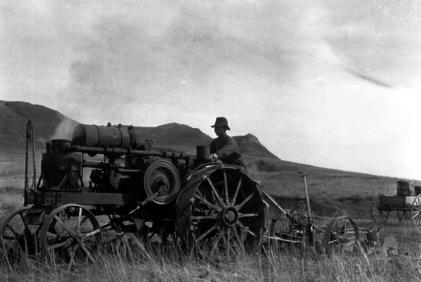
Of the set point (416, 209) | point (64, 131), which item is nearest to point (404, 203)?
point (416, 209)

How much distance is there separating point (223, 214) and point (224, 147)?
1518 mm

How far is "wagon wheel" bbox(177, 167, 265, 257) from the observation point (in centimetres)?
800

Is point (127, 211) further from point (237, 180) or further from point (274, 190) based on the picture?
point (274, 190)

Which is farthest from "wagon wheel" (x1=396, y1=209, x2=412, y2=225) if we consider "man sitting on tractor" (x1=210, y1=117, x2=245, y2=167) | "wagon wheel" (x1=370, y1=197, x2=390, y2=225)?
"man sitting on tractor" (x1=210, y1=117, x2=245, y2=167)

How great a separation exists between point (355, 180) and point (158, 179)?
1512 inches

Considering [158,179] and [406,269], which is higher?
[158,179]

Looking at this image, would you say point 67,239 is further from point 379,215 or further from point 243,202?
point 379,215

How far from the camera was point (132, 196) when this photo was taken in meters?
8.32

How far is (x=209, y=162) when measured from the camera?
9.02 metres

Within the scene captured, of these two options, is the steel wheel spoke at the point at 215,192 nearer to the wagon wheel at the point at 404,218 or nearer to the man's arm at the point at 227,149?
the man's arm at the point at 227,149

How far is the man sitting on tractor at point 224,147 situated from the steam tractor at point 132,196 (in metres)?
0.41

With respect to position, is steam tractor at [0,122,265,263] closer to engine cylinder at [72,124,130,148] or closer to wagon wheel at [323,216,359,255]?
engine cylinder at [72,124,130,148]

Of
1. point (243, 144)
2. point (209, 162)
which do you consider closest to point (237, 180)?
point (209, 162)

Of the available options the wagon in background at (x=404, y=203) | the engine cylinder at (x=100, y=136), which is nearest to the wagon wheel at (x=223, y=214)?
the engine cylinder at (x=100, y=136)
